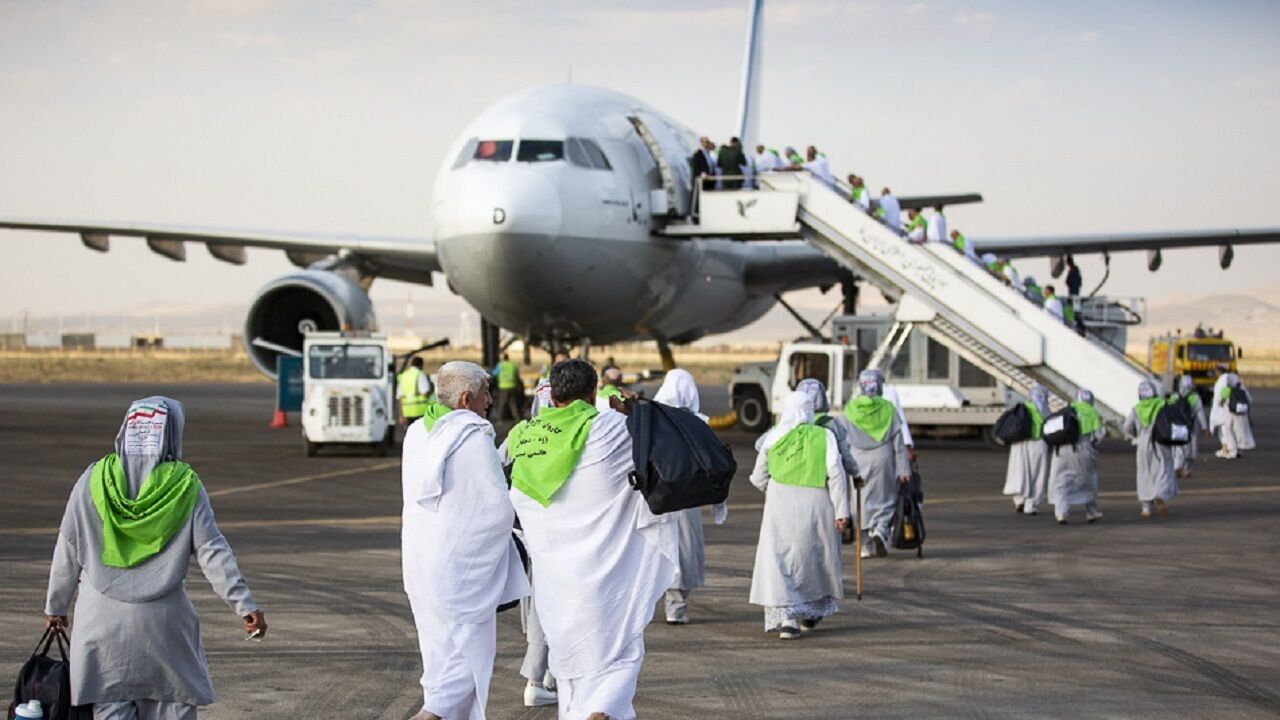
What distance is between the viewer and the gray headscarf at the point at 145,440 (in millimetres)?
5988

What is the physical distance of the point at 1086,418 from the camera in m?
17.7

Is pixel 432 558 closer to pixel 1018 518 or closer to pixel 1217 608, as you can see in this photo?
pixel 1217 608

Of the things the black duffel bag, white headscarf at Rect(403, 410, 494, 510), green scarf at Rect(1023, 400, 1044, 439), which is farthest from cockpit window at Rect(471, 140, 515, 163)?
the black duffel bag

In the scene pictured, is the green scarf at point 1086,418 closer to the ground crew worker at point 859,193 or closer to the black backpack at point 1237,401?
the ground crew worker at point 859,193

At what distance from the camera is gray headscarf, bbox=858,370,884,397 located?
1348 centimetres

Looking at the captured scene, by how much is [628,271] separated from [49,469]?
8.47 m

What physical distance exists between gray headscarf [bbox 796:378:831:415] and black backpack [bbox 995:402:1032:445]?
657cm

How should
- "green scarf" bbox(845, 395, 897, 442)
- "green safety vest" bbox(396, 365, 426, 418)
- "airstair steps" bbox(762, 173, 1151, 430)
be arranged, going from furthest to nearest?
1. "green safety vest" bbox(396, 365, 426, 418)
2. "airstair steps" bbox(762, 173, 1151, 430)
3. "green scarf" bbox(845, 395, 897, 442)

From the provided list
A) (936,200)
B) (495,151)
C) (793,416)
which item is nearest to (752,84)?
(936,200)

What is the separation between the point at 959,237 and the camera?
86.0ft

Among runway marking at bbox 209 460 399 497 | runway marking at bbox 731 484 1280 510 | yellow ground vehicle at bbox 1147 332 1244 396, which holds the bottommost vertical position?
runway marking at bbox 209 460 399 497

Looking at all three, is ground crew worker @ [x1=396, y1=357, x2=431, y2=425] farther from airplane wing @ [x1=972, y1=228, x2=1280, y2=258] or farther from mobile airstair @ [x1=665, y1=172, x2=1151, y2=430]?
airplane wing @ [x1=972, y1=228, x2=1280, y2=258]

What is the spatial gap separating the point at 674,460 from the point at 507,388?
23562mm

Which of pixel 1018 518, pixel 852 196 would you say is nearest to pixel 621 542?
pixel 1018 518
